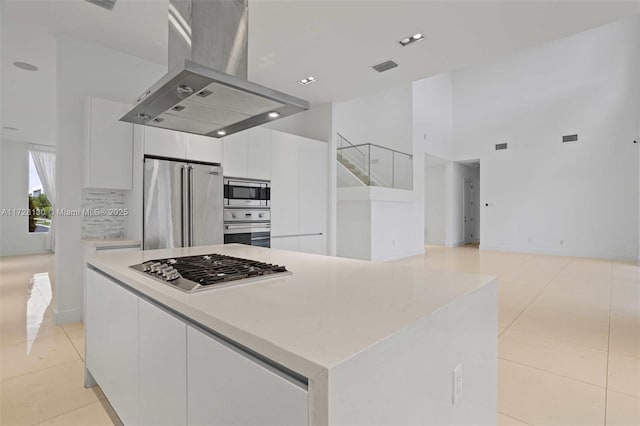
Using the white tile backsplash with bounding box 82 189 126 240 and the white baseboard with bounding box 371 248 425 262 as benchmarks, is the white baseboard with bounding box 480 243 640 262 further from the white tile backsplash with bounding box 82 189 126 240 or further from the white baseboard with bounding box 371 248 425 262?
the white tile backsplash with bounding box 82 189 126 240

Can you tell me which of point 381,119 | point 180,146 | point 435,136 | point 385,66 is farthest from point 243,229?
point 435,136

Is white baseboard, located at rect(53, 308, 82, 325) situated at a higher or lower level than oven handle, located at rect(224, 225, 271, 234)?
lower

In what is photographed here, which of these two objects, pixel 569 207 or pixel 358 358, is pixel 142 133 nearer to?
pixel 358 358

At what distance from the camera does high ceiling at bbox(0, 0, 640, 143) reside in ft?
9.39

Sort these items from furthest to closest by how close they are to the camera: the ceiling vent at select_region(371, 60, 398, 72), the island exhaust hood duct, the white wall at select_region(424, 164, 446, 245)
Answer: the white wall at select_region(424, 164, 446, 245)
the ceiling vent at select_region(371, 60, 398, 72)
the island exhaust hood duct

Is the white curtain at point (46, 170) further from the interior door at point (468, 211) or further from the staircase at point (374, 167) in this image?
the interior door at point (468, 211)

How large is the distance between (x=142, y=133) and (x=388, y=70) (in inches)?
122

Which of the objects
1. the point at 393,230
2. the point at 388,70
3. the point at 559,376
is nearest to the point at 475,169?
the point at 393,230

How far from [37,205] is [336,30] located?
9966 millimetres

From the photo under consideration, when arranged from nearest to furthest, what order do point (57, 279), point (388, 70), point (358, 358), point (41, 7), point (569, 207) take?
point (358, 358)
point (41, 7)
point (57, 279)
point (388, 70)
point (569, 207)

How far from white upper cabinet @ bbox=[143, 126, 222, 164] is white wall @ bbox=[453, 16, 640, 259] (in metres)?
8.23

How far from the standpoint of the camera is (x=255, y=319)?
0.85m

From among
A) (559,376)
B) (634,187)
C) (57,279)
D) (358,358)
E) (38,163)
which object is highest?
(38,163)

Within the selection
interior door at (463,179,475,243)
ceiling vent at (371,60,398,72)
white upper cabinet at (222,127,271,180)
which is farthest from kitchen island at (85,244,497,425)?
interior door at (463,179,475,243)
